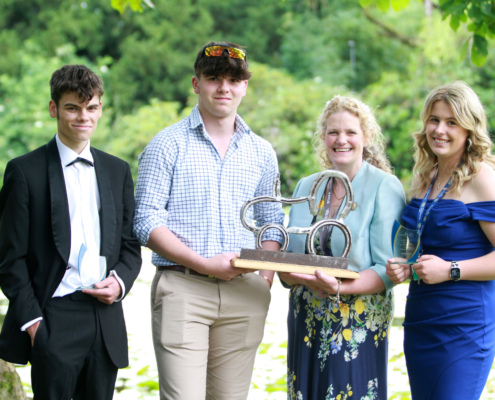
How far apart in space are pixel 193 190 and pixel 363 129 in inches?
33.6

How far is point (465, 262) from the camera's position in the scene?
7.58ft

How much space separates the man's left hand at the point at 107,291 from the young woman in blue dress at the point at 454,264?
117cm

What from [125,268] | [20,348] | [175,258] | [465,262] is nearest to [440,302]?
[465,262]

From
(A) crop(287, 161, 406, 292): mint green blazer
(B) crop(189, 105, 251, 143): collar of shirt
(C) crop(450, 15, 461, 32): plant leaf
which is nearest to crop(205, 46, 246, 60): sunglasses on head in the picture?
(B) crop(189, 105, 251, 143): collar of shirt

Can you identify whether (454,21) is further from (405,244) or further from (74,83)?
(74,83)

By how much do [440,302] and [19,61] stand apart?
1859 cm

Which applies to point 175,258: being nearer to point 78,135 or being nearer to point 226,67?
point 78,135

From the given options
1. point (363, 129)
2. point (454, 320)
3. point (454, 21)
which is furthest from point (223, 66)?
point (454, 21)

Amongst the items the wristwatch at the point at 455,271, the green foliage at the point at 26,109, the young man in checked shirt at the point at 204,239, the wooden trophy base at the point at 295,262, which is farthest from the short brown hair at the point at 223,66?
the green foliage at the point at 26,109

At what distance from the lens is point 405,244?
2.32 metres

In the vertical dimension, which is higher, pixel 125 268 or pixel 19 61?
pixel 19 61

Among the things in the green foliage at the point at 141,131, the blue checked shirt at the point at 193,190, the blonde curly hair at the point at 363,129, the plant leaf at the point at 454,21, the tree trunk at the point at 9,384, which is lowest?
the tree trunk at the point at 9,384

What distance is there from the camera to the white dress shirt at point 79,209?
219 cm

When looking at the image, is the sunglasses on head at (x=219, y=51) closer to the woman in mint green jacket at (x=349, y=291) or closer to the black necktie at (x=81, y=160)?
the woman in mint green jacket at (x=349, y=291)
